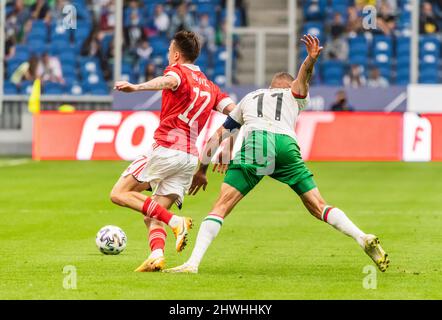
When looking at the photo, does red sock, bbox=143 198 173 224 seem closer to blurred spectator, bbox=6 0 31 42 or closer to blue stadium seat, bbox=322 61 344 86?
blue stadium seat, bbox=322 61 344 86

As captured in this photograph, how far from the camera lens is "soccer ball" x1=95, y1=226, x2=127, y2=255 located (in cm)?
1198

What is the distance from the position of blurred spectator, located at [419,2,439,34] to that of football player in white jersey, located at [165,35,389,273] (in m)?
23.1

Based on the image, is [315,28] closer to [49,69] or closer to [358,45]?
[358,45]

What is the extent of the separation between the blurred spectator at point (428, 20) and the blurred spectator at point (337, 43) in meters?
2.23

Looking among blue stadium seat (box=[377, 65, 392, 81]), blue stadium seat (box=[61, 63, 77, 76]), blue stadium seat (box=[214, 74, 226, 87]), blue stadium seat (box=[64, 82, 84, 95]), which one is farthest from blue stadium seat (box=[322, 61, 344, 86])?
blue stadium seat (box=[61, 63, 77, 76])

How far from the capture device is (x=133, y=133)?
28.4 m

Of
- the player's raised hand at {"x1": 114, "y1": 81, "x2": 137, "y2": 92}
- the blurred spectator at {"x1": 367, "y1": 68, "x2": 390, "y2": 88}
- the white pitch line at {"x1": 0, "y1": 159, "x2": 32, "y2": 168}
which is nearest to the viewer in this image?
the player's raised hand at {"x1": 114, "y1": 81, "x2": 137, "y2": 92}

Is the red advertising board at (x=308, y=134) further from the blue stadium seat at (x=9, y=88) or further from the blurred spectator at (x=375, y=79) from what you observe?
the blue stadium seat at (x=9, y=88)

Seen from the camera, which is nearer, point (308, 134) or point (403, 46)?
point (308, 134)

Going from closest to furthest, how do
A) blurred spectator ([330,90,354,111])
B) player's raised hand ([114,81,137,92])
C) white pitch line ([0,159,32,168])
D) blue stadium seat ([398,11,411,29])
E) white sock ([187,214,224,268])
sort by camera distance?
player's raised hand ([114,81,137,92]) < white sock ([187,214,224,268]) < white pitch line ([0,159,32,168]) < blurred spectator ([330,90,354,111]) < blue stadium seat ([398,11,411,29])

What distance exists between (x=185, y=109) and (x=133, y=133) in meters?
17.5

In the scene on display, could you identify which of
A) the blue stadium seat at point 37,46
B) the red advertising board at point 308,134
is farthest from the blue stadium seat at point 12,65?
the red advertising board at point 308,134

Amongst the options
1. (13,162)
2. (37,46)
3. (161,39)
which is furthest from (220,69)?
(13,162)

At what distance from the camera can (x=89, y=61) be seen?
34.5 m
